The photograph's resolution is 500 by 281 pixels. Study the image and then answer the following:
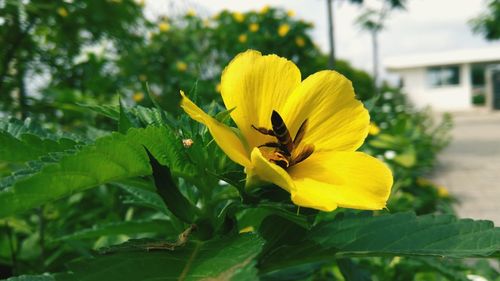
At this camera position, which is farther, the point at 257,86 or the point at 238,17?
the point at 238,17

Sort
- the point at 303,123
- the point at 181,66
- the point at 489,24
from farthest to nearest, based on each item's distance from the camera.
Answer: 1. the point at 489,24
2. the point at 181,66
3. the point at 303,123

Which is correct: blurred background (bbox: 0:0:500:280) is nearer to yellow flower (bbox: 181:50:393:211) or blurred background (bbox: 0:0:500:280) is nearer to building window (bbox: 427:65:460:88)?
yellow flower (bbox: 181:50:393:211)

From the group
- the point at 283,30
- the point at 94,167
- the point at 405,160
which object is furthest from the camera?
the point at 283,30

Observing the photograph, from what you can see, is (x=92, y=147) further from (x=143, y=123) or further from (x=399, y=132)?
(x=399, y=132)

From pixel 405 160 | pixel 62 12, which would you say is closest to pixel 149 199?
pixel 62 12

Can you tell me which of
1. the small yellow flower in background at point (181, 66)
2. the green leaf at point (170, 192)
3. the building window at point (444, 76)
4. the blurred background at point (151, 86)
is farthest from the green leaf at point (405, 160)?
the building window at point (444, 76)

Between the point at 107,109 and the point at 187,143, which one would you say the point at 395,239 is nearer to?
the point at 187,143

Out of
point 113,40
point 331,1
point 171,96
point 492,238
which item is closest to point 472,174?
point 331,1

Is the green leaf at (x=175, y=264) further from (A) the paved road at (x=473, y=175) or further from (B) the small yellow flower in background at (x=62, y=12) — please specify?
(A) the paved road at (x=473, y=175)
